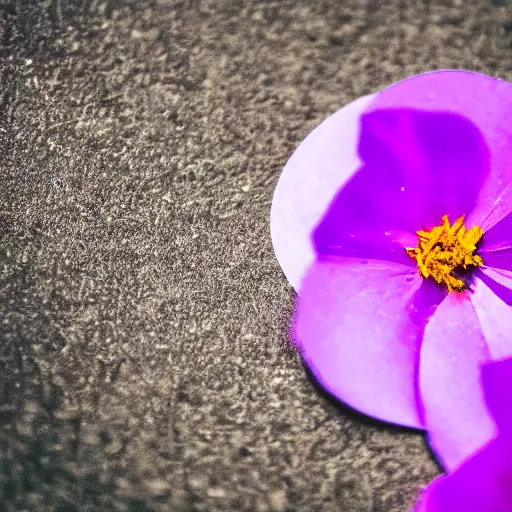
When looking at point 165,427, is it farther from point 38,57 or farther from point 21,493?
point 38,57

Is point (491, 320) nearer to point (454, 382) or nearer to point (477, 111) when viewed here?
point (454, 382)

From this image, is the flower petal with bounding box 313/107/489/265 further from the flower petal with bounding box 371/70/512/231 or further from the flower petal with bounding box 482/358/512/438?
the flower petal with bounding box 482/358/512/438

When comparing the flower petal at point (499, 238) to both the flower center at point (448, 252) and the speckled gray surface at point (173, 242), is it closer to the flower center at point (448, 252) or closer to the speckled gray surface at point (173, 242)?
the flower center at point (448, 252)

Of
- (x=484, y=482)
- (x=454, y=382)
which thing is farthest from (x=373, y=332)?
(x=484, y=482)

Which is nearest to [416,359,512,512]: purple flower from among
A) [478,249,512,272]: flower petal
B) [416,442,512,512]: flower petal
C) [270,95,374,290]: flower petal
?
[416,442,512,512]: flower petal

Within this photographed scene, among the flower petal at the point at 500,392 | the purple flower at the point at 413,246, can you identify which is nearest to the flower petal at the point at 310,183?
the purple flower at the point at 413,246

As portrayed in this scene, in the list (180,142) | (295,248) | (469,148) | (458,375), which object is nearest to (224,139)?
(180,142)
